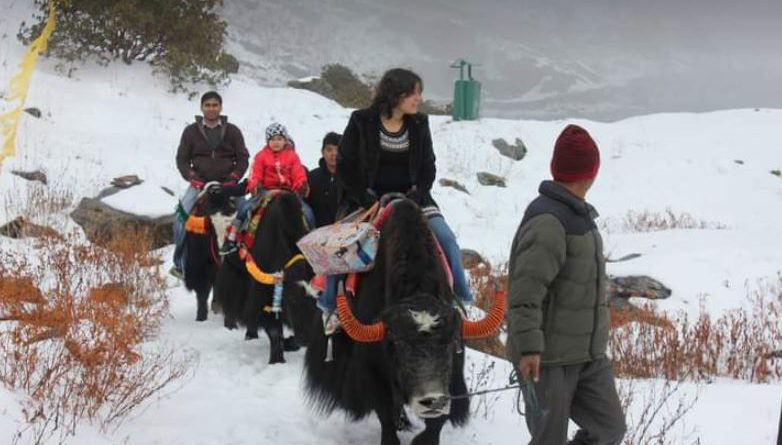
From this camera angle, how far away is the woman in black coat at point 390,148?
14.5 ft

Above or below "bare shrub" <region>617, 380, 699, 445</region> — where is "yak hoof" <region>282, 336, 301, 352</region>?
below

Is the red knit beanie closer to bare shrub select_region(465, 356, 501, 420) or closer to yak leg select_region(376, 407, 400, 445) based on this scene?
yak leg select_region(376, 407, 400, 445)

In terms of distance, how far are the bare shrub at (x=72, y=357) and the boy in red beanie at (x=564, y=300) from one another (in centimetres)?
217

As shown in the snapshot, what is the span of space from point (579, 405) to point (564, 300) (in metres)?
0.52

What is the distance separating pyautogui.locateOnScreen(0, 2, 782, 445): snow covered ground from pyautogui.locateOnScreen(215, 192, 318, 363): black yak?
270 mm

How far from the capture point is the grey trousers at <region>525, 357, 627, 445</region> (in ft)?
9.63

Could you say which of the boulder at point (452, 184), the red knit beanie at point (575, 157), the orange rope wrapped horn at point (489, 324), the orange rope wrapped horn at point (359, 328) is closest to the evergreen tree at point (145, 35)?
the boulder at point (452, 184)

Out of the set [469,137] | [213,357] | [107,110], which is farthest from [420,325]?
[469,137]

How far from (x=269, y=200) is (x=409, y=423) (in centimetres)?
240

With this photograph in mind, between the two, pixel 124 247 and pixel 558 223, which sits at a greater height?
pixel 558 223

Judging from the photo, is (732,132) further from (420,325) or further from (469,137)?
(420,325)

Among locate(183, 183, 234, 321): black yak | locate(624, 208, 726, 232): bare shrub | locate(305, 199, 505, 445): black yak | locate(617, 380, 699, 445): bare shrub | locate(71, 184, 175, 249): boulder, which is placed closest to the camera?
locate(305, 199, 505, 445): black yak

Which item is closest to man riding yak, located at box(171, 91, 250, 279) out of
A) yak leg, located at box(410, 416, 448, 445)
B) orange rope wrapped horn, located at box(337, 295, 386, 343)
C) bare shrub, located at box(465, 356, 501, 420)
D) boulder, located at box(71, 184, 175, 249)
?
boulder, located at box(71, 184, 175, 249)

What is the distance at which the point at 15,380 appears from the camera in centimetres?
382
